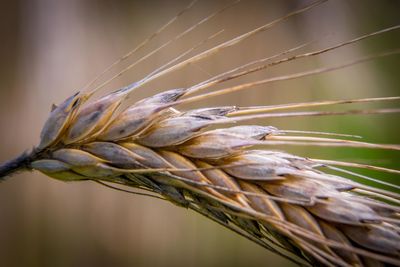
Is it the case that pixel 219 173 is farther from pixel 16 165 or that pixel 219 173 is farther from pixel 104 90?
pixel 104 90

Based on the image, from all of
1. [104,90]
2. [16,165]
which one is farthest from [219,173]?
[104,90]

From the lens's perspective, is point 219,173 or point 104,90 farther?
point 104,90

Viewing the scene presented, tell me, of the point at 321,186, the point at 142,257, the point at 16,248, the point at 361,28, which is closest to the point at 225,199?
the point at 321,186

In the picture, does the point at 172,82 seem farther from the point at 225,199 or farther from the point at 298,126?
the point at 225,199

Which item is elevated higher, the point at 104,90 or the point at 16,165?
the point at 104,90

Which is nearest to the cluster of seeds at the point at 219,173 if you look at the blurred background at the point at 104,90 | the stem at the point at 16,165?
the stem at the point at 16,165

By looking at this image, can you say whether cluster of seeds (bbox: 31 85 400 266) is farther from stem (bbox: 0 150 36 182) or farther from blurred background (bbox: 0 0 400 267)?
blurred background (bbox: 0 0 400 267)

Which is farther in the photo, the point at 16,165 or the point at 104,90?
the point at 104,90

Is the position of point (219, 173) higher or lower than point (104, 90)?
lower
